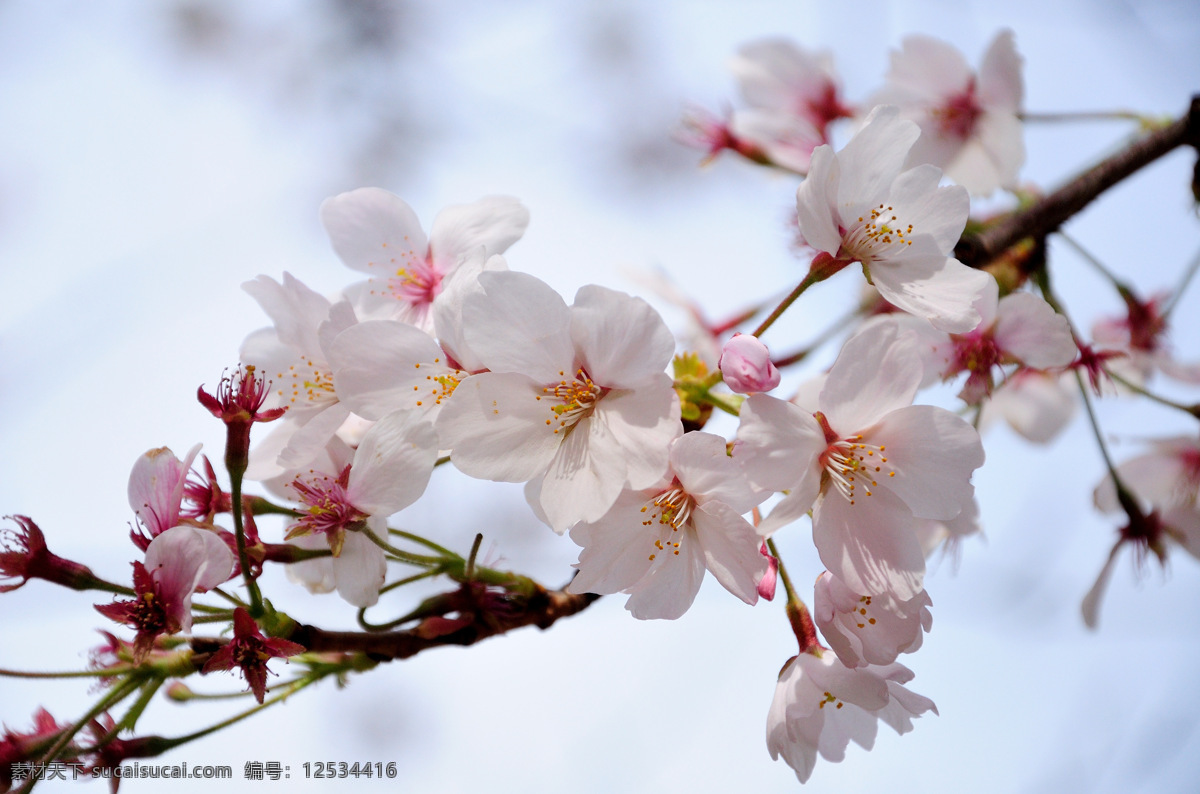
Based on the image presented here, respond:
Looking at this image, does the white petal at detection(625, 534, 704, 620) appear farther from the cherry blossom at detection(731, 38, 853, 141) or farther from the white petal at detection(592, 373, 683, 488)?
the cherry blossom at detection(731, 38, 853, 141)

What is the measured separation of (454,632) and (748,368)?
540 millimetres

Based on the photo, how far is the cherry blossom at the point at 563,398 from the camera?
0.96 m

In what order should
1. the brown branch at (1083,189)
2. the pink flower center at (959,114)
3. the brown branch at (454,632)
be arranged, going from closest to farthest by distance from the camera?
the brown branch at (454,632)
the brown branch at (1083,189)
the pink flower center at (959,114)

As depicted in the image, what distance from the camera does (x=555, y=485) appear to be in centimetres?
98

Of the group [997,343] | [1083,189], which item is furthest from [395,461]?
[1083,189]

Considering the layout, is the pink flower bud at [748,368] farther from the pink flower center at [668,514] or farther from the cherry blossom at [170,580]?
the cherry blossom at [170,580]

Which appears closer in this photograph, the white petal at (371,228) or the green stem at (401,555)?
the green stem at (401,555)

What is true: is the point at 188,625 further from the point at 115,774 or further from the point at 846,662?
the point at 846,662

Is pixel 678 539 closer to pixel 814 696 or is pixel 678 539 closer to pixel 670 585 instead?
pixel 670 585

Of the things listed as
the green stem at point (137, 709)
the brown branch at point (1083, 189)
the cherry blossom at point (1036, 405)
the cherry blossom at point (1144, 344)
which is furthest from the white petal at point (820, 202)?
the cherry blossom at point (1036, 405)

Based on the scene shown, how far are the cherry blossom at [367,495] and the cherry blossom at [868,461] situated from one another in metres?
0.41

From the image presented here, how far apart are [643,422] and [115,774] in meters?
0.82

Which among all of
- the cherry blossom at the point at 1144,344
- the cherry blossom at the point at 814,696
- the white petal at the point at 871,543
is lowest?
the cherry blossom at the point at 814,696

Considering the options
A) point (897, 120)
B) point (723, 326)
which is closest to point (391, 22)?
point (723, 326)
